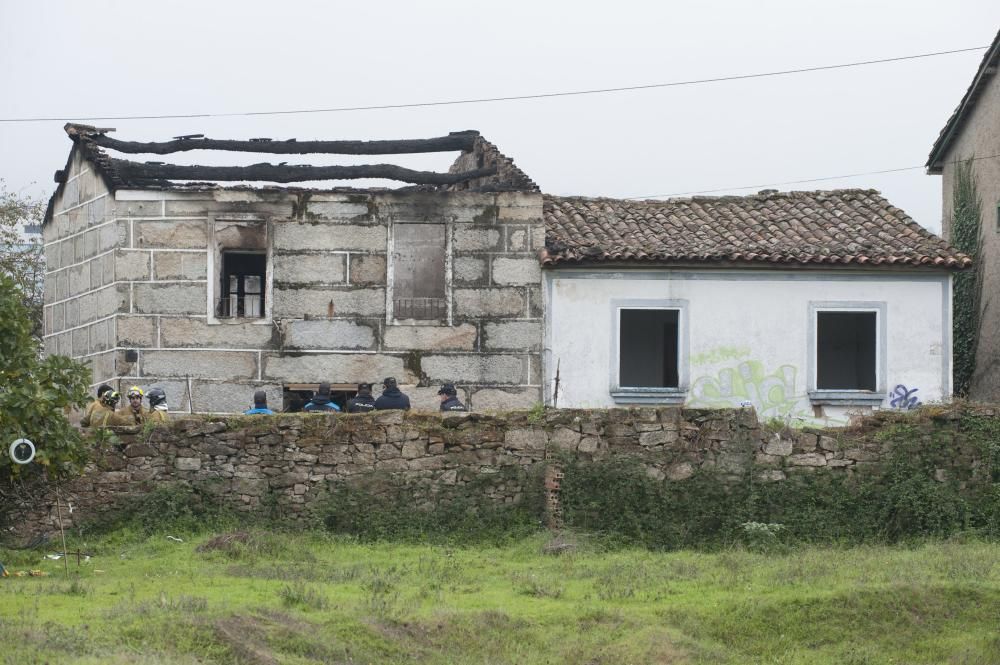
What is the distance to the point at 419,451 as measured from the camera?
1725 cm

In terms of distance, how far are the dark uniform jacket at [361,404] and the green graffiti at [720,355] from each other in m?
5.57

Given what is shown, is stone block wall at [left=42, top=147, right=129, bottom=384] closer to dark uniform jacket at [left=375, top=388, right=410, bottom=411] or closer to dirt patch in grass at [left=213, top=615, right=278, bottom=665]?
dark uniform jacket at [left=375, top=388, right=410, bottom=411]

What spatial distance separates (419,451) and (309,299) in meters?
5.74

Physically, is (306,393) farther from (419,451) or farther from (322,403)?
(419,451)

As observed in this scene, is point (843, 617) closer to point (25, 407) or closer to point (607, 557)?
point (607, 557)

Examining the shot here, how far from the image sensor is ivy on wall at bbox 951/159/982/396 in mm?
25734

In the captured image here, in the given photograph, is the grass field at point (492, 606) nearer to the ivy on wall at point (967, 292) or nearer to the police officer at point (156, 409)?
the police officer at point (156, 409)

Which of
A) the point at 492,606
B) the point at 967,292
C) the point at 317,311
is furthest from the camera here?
the point at 967,292

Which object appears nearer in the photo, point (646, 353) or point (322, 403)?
point (322, 403)

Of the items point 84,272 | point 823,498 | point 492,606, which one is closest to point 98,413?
point 84,272

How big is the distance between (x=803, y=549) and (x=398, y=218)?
331 inches

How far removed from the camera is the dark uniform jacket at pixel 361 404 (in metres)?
18.6

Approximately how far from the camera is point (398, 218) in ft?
74.3

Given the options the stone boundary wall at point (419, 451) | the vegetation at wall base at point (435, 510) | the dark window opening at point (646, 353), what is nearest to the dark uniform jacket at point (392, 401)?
the stone boundary wall at point (419, 451)
